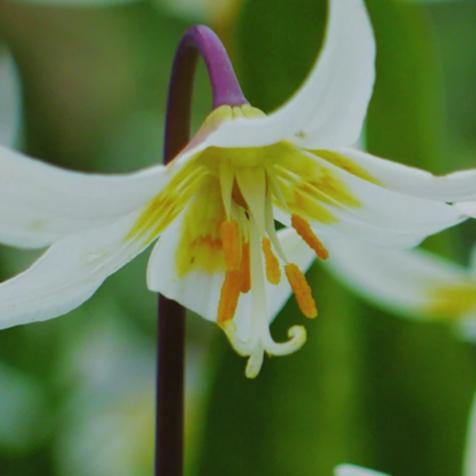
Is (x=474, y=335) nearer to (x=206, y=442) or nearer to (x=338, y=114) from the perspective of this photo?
(x=206, y=442)

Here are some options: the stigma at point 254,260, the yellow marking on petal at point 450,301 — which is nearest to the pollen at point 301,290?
the stigma at point 254,260

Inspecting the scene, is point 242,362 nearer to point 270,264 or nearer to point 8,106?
point 270,264

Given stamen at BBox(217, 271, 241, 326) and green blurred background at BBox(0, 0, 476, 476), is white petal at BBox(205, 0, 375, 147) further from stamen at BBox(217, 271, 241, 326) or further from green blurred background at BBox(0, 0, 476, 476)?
green blurred background at BBox(0, 0, 476, 476)

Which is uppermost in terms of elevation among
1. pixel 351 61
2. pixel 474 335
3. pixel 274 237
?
pixel 351 61

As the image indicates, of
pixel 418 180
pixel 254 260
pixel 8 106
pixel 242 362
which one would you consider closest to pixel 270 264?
pixel 254 260

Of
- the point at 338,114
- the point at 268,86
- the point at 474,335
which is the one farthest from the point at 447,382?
the point at 338,114

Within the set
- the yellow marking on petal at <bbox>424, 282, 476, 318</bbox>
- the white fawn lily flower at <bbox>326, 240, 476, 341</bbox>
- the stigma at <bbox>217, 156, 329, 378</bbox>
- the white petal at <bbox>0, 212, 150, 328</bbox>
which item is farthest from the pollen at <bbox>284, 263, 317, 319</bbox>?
the yellow marking on petal at <bbox>424, 282, 476, 318</bbox>
